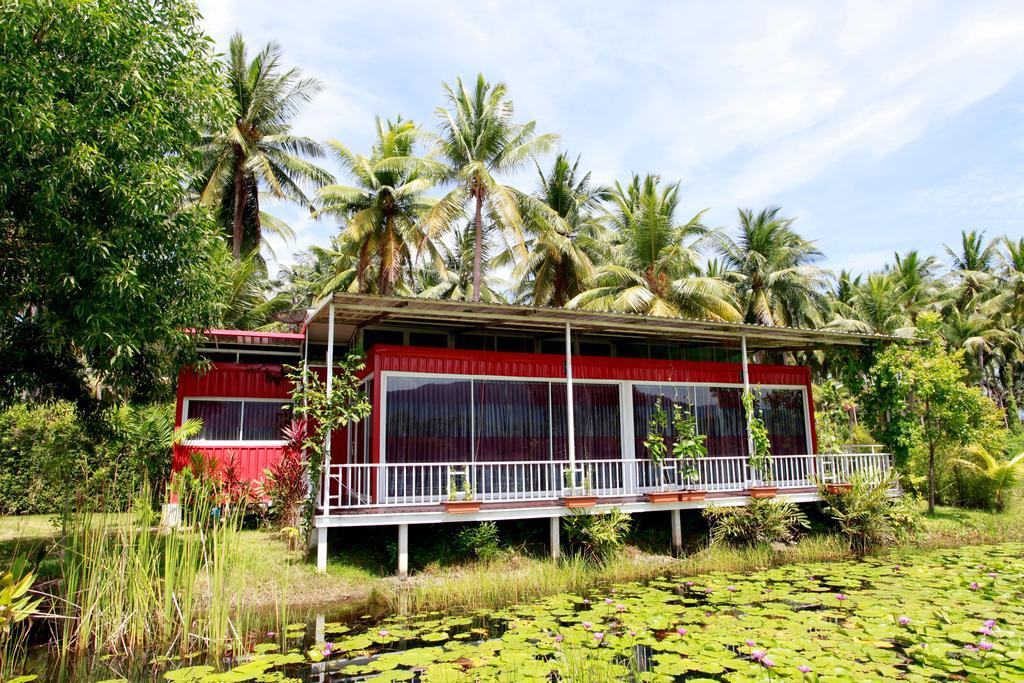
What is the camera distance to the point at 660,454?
460 inches

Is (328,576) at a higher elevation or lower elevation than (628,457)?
lower

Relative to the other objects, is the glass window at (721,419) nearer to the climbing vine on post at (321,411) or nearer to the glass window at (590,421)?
the glass window at (590,421)

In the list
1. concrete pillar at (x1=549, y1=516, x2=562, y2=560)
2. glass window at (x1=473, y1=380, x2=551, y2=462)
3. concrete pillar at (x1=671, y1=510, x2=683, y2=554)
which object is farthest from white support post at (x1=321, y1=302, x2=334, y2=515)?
concrete pillar at (x1=671, y1=510, x2=683, y2=554)

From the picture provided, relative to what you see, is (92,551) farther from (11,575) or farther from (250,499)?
(250,499)

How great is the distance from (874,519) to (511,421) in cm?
659

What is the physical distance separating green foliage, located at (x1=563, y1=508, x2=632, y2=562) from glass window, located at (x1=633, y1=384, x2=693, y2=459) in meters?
2.32

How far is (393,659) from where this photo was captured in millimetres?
6105

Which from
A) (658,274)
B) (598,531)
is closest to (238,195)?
(658,274)

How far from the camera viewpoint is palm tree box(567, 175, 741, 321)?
20.0 metres

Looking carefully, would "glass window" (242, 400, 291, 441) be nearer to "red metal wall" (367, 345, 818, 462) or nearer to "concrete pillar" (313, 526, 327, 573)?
"red metal wall" (367, 345, 818, 462)

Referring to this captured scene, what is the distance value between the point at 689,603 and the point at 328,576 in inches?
192

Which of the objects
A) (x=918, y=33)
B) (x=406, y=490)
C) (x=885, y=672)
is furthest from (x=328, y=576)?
(x=918, y=33)

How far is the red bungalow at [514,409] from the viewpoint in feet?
34.7

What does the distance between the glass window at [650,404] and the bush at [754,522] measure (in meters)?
1.81
